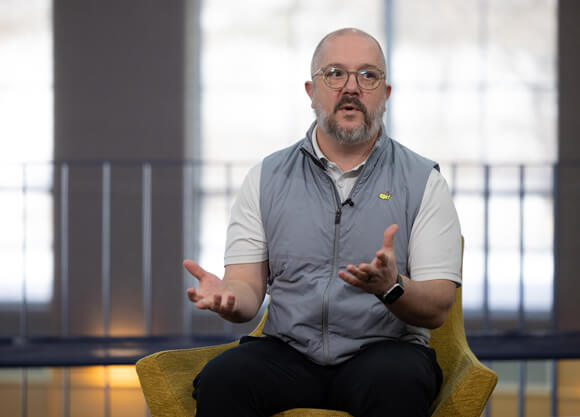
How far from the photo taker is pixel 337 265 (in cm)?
141

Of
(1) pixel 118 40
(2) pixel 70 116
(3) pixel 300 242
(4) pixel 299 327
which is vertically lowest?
(4) pixel 299 327

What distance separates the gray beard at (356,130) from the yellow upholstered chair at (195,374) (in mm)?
517

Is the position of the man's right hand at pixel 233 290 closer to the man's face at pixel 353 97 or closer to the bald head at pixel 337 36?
the man's face at pixel 353 97

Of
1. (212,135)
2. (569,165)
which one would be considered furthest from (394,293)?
(569,165)

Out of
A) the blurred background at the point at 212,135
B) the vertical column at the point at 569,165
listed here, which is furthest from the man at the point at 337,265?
the vertical column at the point at 569,165

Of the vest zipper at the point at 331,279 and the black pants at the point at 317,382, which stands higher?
the vest zipper at the point at 331,279

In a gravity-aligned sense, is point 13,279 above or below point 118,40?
below

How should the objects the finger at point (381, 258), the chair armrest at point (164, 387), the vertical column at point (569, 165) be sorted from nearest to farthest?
the finger at point (381, 258)
the chair armrest at point (164, 387)
the vertical column at point (569, 165)

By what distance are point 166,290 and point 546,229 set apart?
265 cm

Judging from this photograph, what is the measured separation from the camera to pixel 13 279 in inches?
186

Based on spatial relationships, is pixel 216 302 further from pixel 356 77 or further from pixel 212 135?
pixel 212 135

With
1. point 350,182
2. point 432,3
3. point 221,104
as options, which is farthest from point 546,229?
point 350,182

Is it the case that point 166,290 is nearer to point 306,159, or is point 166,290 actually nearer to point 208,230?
point 208,230

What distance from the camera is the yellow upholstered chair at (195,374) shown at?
1.29 metres
